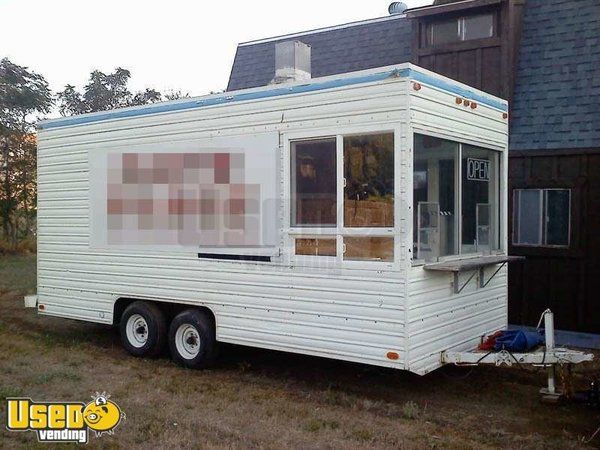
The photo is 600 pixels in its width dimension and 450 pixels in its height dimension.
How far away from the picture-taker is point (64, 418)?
5.59m

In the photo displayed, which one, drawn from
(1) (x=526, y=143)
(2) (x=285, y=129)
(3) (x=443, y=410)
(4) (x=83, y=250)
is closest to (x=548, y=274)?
(1) (x=526, y=143)

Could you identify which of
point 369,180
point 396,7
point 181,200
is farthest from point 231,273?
point 396,7

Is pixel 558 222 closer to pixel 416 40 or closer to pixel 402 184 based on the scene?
pixel 416 40

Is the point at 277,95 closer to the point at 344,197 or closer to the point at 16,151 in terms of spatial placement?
the point at 344,197

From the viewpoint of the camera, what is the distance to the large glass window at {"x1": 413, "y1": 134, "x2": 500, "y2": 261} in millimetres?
6223

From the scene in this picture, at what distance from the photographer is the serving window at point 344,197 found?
607 cm

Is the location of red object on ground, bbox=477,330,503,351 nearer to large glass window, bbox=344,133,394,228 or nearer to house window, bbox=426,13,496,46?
large glass window, bbox=344,133,394,228

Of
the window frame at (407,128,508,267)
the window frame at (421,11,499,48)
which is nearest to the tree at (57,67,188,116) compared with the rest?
the window frame at (421,11,499,48)

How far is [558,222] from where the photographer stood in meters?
9.54

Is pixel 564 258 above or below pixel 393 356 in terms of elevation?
above

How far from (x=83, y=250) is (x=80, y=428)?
3.45 m

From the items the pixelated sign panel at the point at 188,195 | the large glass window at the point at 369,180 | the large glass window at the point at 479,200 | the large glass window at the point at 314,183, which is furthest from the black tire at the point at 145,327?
the large glass window at the point at 479,200

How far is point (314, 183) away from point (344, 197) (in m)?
0.39

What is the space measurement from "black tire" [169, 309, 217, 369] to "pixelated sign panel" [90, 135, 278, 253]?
796mm
